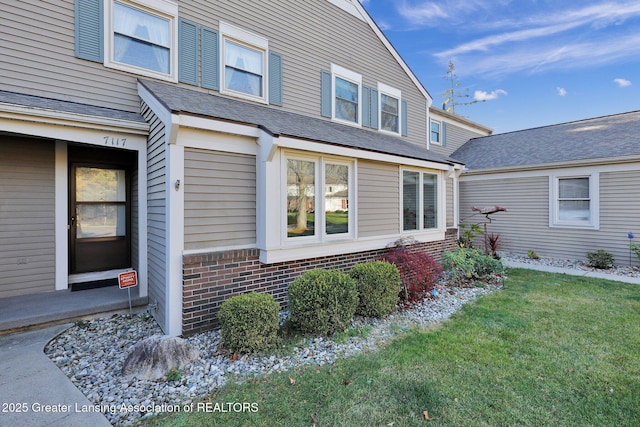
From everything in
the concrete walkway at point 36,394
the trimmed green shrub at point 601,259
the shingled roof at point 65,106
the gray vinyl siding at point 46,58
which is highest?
the gray vinyl siding at point 46,58

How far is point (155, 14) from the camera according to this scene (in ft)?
17.2

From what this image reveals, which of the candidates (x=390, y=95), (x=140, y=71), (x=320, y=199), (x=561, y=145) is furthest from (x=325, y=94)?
(x=561, y=145)

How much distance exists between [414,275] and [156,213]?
464 cm

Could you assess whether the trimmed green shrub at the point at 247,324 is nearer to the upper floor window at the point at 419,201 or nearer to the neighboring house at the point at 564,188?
the upper floor window at the point at 419,201

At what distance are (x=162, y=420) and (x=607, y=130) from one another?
15002 mm

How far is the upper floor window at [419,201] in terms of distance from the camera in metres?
7.03

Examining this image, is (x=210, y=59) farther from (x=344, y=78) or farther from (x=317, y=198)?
(x=344, y=78)

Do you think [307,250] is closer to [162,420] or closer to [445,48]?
[162,420]

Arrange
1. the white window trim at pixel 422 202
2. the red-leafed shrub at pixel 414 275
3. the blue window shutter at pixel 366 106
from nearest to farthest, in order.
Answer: the red-leafed shrub at pixel 414 275, the white window trim at pixel 422 202, the blue window shutter at pixel 366 106

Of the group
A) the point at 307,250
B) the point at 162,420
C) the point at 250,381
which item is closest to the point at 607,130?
the point at 307,250

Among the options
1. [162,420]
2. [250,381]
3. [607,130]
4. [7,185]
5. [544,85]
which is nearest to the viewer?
[162,420]

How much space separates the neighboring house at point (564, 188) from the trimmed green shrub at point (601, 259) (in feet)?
1.65

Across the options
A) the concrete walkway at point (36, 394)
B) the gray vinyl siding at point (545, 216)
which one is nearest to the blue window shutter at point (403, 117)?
the gray vinyl siding at point (545, 216)

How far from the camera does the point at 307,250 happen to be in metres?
5.11
